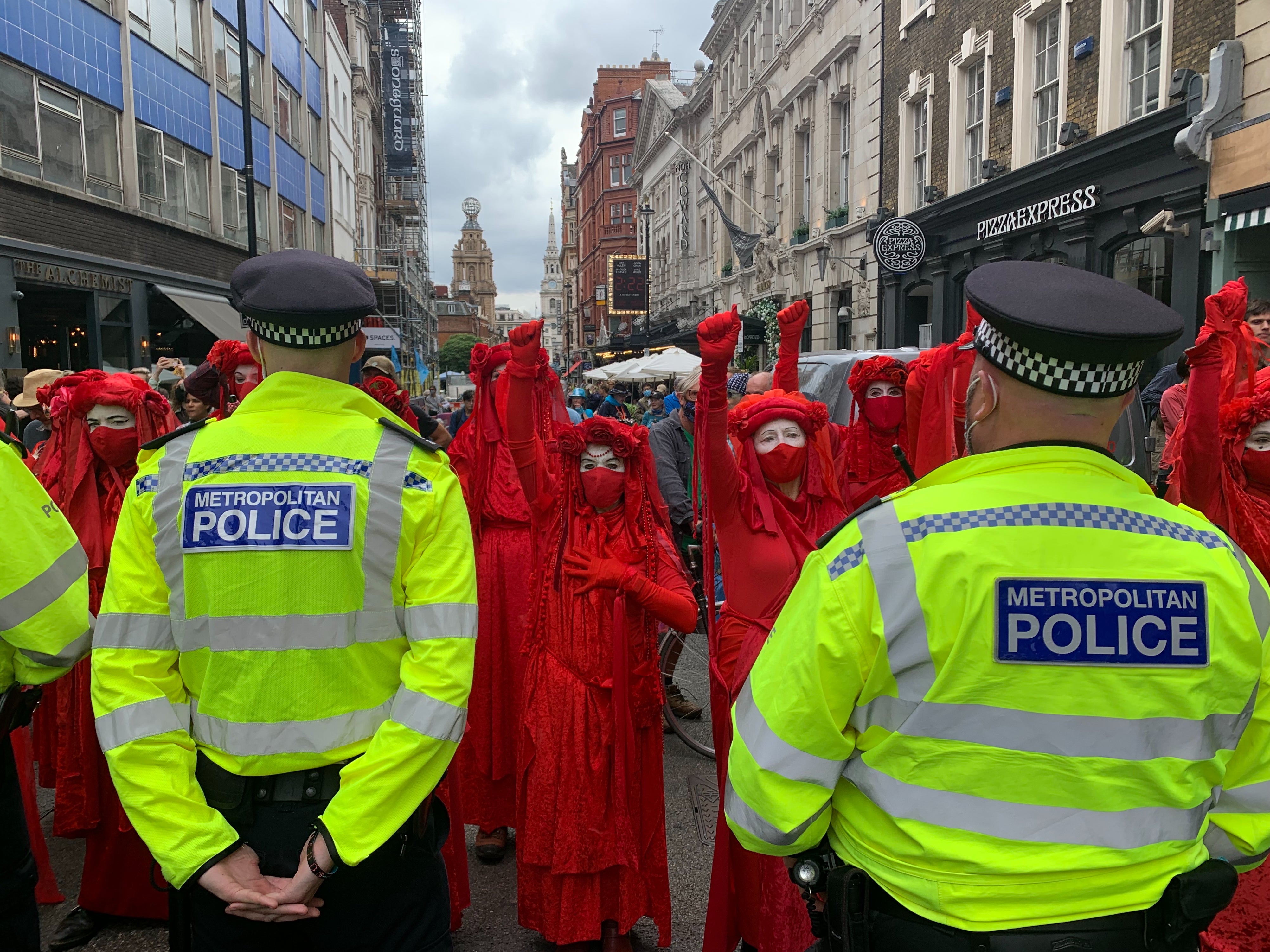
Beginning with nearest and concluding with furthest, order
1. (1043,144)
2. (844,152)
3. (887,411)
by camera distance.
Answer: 1. (887,411)
2. (1043,144)
3. (844,152)

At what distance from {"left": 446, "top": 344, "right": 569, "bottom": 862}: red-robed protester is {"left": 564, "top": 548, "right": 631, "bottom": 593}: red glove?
0.70 meters

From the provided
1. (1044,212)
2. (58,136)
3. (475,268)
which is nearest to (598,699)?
(1044,212)

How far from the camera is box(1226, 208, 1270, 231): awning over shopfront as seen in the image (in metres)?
10.1

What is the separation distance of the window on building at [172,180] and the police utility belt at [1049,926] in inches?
774

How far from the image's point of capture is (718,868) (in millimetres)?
3135

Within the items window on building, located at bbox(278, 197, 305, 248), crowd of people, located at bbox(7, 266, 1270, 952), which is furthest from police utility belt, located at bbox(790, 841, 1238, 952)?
window on building, located at bbox(278, 197, 305, 248)

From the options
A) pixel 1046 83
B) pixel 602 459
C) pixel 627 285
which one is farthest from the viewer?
pixel 627 285

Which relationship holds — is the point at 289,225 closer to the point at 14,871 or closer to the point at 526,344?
the point at 526,344

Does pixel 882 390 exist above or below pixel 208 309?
below

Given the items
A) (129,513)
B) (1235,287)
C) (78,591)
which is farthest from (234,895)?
(1235,287)

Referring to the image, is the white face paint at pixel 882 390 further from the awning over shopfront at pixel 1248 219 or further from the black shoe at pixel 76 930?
the awning over shopfront at pixel 1248 219

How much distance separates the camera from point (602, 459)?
3648 millimetres

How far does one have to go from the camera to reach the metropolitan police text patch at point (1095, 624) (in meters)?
1.50

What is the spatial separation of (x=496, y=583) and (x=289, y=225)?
2688 centimetres
